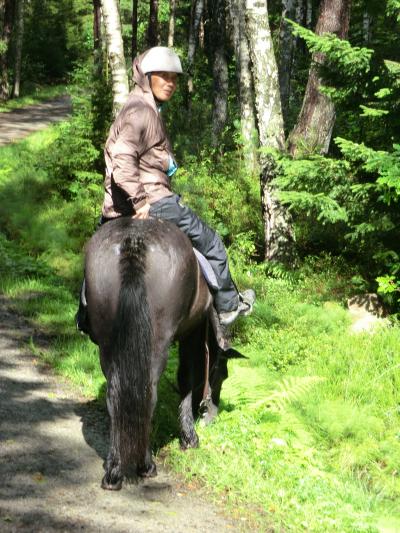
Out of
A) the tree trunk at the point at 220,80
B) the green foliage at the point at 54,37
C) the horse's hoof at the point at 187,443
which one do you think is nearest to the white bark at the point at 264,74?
the horse's hoof at the point at 187,443

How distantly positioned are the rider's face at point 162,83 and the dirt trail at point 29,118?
53.7 feet

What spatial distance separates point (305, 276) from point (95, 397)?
4.46 metres

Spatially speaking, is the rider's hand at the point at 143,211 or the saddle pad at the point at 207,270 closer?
the rider's hand at the point at 143,211

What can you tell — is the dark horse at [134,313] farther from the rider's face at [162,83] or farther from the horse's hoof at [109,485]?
the rider's face at [162,83]

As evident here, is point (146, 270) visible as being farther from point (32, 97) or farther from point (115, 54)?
point (32, 97)

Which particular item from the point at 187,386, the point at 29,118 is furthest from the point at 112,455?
the point at 29,118

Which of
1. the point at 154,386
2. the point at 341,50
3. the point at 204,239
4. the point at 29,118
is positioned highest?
the point at 341,50

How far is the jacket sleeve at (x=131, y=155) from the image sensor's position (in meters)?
5.07

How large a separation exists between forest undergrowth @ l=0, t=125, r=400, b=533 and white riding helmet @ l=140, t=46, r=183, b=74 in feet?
9.94

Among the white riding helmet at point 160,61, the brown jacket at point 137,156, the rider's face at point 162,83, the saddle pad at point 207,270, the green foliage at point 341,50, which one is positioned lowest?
the saddle pad at point 207,270

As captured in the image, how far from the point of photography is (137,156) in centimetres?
525

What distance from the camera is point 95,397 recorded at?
6.75m

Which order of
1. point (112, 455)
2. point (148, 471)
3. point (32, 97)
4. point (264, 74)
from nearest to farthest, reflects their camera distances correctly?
point (112, 455) → point (148, 471) → point (264, 74) → point (32, 97)

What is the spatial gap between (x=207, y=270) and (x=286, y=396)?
157 centimetres
